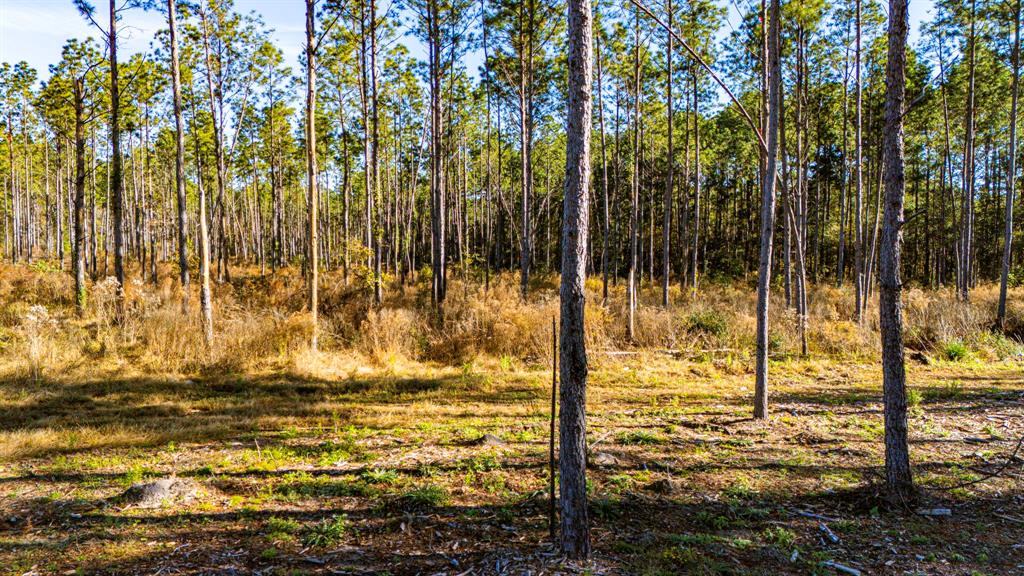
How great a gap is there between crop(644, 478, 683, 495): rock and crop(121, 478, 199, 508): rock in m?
3.87

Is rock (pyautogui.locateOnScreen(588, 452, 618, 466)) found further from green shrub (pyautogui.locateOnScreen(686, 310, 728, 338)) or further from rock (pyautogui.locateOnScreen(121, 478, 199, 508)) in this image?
green shrub (pyautogui.locateOnScreen(686, 310, 728, 338))

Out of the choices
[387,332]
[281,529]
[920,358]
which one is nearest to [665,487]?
[281,529]

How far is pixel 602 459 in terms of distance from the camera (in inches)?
194

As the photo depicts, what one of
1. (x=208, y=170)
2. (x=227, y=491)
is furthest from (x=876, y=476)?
(x=208, y=170)

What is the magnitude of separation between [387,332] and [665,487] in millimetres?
7469

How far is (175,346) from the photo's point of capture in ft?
29.8

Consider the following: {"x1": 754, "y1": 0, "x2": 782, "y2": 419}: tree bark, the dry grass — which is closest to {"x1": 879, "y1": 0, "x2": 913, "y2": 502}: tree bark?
the dry grass

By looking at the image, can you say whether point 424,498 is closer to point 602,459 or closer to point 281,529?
point 281,529

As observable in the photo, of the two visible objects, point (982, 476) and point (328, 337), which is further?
point (328, 337)

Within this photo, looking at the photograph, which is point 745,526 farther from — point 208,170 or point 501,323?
point 208,170

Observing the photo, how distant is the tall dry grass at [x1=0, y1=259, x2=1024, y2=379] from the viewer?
896 cm

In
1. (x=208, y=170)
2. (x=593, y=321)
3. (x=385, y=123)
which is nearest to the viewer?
(x=593, y=321)

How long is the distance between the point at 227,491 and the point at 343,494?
1.01 metres

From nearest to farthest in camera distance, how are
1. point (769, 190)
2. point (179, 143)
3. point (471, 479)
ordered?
1. point (471, 479)
2. point (769, 190)
3. point (179, 143)
